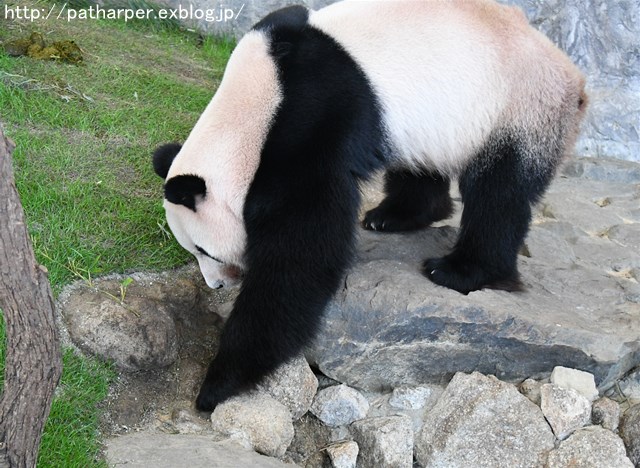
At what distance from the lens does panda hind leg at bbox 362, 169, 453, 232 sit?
180 inches

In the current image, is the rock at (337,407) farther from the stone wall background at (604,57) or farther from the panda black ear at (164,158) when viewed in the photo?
the stone wall background at (604,57)

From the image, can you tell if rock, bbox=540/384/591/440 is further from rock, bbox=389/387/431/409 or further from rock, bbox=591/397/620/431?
rock, bbox=389/387/431/409

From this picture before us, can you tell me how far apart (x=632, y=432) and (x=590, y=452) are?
0.28 m

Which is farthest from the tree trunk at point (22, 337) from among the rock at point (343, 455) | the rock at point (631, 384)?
the rock at point (631, 384)

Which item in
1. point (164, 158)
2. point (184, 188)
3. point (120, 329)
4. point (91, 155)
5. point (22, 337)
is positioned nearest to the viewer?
point (22, 337)

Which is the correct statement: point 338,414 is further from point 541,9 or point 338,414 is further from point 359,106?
point 541,9

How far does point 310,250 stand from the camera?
11.6 feet

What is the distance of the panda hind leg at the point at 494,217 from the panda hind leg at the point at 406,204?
0.52 m

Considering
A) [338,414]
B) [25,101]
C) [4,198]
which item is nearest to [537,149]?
[338,414]

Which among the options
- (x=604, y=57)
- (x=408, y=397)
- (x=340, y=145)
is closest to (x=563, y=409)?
(x=408, y=397)

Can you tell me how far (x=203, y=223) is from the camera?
3707 millimetres

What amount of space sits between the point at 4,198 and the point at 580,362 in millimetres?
2733

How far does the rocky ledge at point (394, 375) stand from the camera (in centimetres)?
357

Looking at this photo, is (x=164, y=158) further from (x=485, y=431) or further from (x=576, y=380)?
(x=576, y=380)
